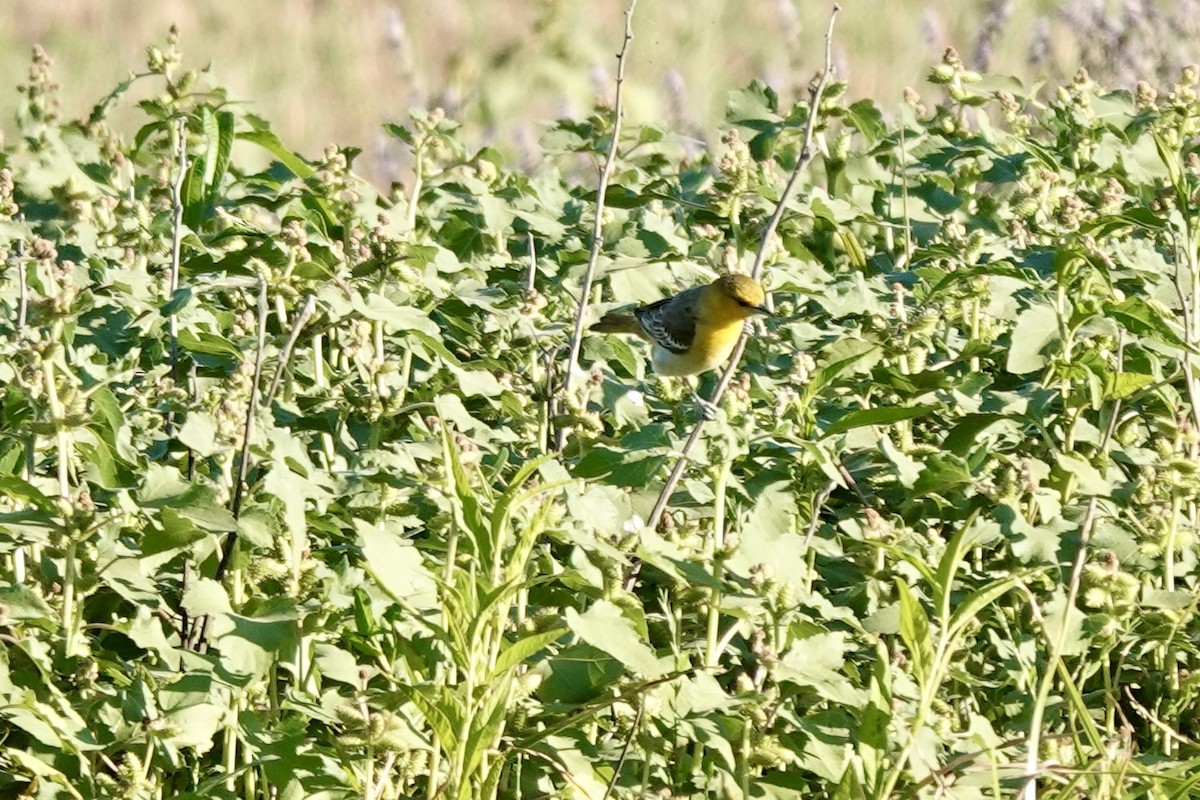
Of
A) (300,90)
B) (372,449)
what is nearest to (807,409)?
(372,449)

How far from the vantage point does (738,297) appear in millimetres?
5273

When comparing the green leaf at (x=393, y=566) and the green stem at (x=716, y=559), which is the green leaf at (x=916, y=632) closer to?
the green stem at (x=716, y=559)

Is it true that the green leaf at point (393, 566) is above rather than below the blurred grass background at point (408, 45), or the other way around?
below

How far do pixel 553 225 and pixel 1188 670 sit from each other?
7.43ft

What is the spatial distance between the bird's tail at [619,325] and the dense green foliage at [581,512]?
31.6 inches

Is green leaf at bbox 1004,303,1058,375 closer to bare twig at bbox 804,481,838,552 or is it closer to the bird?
bare twig at bbox 804,481,838,552

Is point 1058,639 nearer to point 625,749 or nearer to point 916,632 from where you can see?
point 916,632

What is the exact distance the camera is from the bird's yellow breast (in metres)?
5.78

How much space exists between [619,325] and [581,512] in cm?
313

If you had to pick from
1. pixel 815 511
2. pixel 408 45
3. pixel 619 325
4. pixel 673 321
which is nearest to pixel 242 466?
pixel 815 511

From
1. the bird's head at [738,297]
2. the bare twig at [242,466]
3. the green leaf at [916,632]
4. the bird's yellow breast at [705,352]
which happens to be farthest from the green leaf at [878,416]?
the bird's yellow breast at [705,352]

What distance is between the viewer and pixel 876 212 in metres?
6.15

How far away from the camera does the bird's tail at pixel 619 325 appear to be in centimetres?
648

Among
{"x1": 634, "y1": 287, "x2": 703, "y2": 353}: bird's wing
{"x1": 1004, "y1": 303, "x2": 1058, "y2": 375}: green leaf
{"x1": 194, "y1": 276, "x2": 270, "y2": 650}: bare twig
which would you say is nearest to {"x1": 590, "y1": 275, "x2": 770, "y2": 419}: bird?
{"x1": 634, "y1": 287, "x2": 703, "y2": 353}: bird's wing
